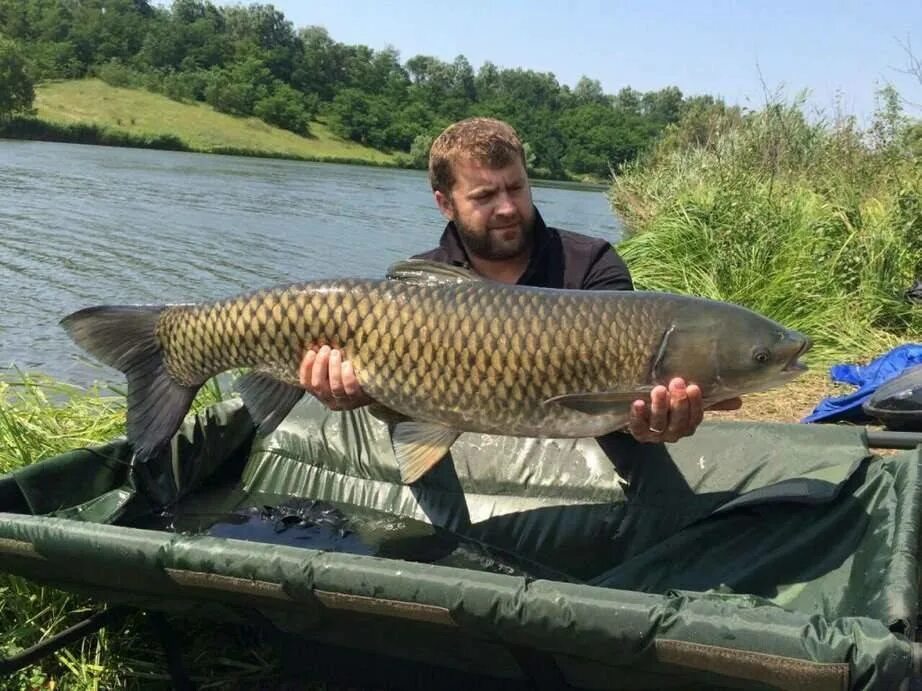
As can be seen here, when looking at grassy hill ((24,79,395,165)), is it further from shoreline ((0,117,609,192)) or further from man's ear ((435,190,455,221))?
man's ear ((435,190,455,221))

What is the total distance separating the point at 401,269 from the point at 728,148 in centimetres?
607

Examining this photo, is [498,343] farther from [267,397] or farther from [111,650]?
[111,650]

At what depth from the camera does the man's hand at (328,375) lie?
1.62 m

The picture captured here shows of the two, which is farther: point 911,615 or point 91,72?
point 91,72

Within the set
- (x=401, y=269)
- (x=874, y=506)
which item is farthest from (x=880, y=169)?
(x=401, y=269)

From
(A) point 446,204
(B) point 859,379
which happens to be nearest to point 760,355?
(A) point 446,204

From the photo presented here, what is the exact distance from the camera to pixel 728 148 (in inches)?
283

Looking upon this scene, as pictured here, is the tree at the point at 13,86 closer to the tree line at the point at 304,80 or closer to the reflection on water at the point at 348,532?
the tree line at the point at 304,80

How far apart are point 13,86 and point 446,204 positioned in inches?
1502

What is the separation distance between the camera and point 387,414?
1859mm

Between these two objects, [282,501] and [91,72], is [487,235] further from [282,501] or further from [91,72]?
[91,72]

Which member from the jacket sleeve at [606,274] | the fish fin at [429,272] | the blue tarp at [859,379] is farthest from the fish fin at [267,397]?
the blue tarp at [859,379]

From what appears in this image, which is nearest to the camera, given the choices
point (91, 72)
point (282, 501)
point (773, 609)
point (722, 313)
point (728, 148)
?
point (773, 609)

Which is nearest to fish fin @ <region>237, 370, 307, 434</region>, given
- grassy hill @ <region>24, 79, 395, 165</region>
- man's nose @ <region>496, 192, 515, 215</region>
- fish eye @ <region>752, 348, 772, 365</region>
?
man's nose @ <region>496, 192, 515, 215</region>
